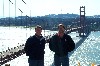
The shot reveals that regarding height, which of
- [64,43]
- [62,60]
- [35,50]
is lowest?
[62,60]

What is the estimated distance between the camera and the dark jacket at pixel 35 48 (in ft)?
21.8

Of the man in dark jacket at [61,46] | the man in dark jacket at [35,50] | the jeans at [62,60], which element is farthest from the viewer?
the jeans at [62,60]

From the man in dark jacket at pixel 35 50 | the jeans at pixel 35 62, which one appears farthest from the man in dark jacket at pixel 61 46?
the jeans at pixel 35 62

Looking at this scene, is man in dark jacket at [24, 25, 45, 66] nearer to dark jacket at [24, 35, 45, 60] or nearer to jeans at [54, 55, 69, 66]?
dark jacket at [24, 35, 45, 60]

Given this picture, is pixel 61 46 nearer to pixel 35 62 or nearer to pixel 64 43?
pixel 64 43

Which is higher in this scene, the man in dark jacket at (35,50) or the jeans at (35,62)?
the man in dark jacket at (35,50)

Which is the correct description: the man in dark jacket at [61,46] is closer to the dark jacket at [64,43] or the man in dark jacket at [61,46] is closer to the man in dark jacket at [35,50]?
the dark jacket at [64,43]

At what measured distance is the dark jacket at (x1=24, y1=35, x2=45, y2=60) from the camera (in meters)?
6.66

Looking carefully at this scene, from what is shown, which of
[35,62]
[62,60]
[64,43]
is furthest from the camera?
[62,60]

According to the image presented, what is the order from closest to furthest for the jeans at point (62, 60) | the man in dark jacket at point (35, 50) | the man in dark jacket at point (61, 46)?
the man in dark jacket at point (35, 50), the man in dark jacket at point (61, 46), the jeans at point (62, 60)

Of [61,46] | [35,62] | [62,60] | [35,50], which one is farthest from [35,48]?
[62,60]

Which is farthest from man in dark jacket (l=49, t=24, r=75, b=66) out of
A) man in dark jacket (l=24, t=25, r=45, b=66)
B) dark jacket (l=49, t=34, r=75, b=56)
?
man in dark jacket (l=24, t=25, r=45, b=66)

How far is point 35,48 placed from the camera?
22.0 feet

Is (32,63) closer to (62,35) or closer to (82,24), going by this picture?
(62,35)
